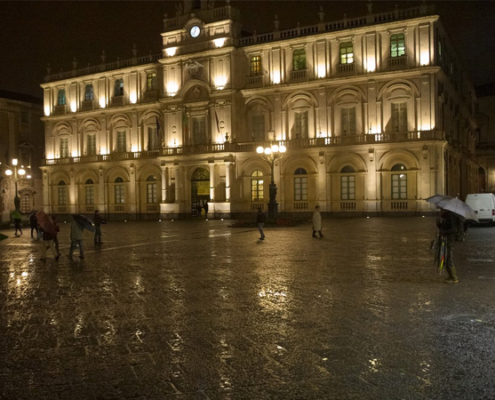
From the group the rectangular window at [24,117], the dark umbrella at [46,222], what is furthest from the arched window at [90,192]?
the dark umbrella at [46,222]

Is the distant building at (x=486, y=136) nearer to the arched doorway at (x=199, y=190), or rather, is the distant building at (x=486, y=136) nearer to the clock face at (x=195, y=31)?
the arched doorway at (x=199, y=190)

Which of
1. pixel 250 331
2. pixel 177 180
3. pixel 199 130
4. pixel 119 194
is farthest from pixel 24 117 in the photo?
pixel 250 331

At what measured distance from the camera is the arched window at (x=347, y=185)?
4147 cm

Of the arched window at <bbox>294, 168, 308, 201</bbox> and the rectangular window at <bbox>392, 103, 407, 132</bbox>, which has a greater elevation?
the rectangular window at <bbox>392, 103, 407, 132</bbox>

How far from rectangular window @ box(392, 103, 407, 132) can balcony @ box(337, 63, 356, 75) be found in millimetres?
4078

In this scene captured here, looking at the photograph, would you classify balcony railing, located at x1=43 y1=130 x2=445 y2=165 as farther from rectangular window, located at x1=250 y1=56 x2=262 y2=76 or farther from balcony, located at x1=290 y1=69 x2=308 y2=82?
rectangular window, located at x1=250 y1=56 x2=262 y2=76

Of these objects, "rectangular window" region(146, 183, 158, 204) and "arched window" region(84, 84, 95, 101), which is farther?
"arched window" region(84, 84, 95, 101)

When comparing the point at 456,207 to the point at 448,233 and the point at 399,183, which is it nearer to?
the point at 448,233

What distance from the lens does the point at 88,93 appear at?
5281 cm

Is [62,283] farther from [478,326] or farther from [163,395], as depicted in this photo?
[478,326]

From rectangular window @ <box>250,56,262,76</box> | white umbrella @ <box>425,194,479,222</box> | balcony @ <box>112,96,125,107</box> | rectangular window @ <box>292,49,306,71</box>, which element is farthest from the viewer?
balcony @ <box>112,96,125,107</box>

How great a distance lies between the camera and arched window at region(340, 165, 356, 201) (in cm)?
4147

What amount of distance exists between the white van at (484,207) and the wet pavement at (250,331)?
14.8m

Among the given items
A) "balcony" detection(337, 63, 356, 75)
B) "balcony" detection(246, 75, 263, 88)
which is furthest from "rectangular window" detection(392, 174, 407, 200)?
"balcony" detection(246, 75, 263, 88)
